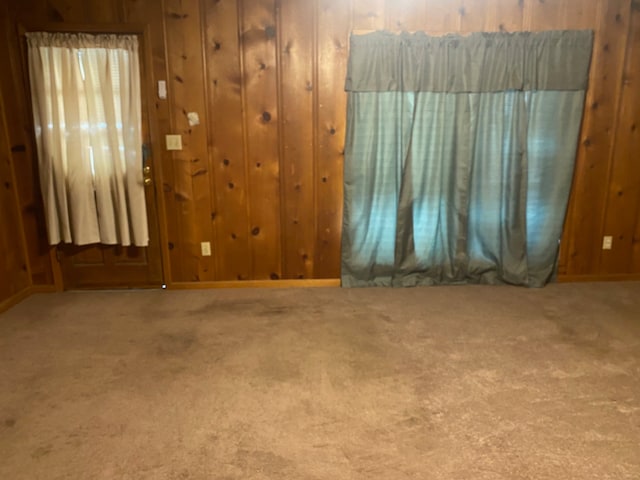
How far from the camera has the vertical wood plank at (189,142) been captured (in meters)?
3.27

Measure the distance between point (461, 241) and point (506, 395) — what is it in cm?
163

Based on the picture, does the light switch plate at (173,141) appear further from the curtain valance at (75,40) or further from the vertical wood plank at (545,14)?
the vertical wood plank at (545,14)

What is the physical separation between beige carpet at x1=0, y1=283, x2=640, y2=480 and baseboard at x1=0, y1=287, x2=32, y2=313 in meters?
0.06

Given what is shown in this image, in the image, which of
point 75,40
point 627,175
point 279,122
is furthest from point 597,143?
point 75,40

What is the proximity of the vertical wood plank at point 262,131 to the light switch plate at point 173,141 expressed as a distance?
51 centimetres

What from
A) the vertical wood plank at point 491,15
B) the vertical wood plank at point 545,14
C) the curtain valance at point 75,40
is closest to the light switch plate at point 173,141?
the curtain valance at point 75,40

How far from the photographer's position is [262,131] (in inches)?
137

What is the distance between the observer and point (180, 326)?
2.97 m

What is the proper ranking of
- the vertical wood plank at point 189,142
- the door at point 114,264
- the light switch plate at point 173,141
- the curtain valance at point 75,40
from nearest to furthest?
the curtain valance at point 75,40 → the vertical wood plank at point 189,142 → the light switch plate at point 173,141 → the door at point 114,264

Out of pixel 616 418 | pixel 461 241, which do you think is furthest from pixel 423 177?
pixel 616 418

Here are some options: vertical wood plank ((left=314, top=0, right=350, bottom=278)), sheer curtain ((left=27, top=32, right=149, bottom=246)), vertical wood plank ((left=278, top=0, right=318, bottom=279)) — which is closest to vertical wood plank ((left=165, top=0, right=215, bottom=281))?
sheer curtain ((left=27, top=32, right=149, bottom=246))

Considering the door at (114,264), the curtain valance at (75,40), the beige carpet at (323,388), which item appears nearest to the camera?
the beige carpet at (323,388)

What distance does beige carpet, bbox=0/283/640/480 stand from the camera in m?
1.73

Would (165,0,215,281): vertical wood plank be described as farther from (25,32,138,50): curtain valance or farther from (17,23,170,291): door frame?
(25,32,138,50): curtain valance
